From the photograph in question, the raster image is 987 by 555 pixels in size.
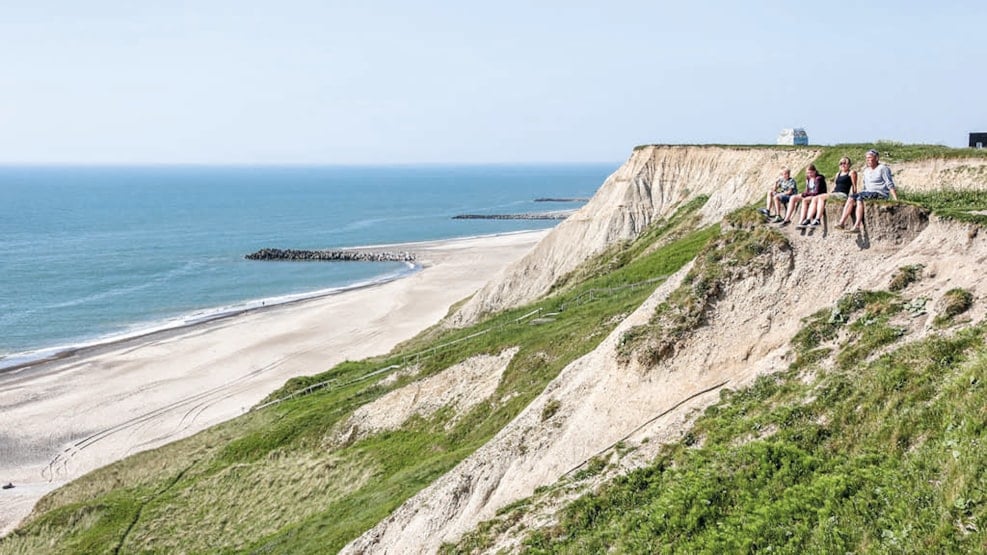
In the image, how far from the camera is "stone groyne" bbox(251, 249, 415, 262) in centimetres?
11138

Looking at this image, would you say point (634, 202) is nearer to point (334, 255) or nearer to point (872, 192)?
point (872, 192)

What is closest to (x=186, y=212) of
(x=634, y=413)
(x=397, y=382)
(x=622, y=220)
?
(x=622, y=220)

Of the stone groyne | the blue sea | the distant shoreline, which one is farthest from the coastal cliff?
the stone groyne

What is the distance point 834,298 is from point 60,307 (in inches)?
3291

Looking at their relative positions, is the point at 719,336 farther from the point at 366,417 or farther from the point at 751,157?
the point at 751,157

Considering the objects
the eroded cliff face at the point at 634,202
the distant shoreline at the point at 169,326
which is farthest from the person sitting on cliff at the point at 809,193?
the distant shoreline at the point at 169,326

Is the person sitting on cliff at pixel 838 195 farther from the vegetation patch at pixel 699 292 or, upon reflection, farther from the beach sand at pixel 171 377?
the beach sand at pixel 171 377

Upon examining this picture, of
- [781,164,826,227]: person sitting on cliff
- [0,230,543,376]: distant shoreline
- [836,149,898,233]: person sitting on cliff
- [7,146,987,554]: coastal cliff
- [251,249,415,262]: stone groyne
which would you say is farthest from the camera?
[251,249,415,262]: stone groyne

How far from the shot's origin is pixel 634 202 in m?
60.9

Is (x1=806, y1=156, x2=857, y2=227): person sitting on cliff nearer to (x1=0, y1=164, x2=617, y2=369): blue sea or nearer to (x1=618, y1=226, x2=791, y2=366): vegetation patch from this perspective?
(x1=618, y1=226, x2=791, y2=366): vegetation patch

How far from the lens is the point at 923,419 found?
37.2 ft

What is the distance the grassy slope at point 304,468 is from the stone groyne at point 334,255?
73668mm

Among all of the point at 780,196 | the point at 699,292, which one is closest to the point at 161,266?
the point at 699,292

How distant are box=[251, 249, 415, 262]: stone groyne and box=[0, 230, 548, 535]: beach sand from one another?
80.3 feet
